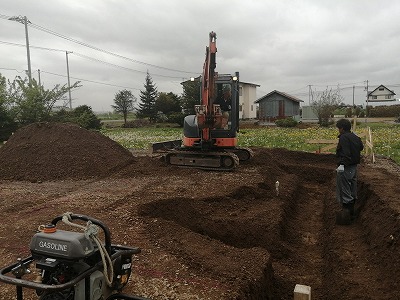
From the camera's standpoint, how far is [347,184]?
321 inches

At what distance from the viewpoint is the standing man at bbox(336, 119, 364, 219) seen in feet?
25.9

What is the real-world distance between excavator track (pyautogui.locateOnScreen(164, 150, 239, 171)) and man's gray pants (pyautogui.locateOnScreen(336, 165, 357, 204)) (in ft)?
15.2

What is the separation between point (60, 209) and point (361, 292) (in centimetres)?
558

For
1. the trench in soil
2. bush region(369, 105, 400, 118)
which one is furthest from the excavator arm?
bush region(369, 105, 400, 118)

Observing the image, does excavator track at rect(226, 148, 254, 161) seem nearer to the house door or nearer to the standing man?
the standing man

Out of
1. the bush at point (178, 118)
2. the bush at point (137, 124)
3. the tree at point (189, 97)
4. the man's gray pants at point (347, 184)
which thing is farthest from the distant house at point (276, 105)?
the man's gray pants at point (347, 184)

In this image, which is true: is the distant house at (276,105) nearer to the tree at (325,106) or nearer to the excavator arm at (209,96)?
the tree at (325,106)

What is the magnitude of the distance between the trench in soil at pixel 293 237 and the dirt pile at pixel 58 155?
5.64m

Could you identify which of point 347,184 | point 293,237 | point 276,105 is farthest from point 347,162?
point 276,105

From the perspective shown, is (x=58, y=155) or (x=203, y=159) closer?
(x=203, y=159)

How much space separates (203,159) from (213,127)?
1.19m

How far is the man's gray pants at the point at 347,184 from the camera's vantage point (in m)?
8.07

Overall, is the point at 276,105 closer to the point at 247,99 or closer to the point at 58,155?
the point at 247,99

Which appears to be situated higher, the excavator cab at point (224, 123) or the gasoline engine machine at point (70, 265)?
the excavator cab at point (224, 123)
